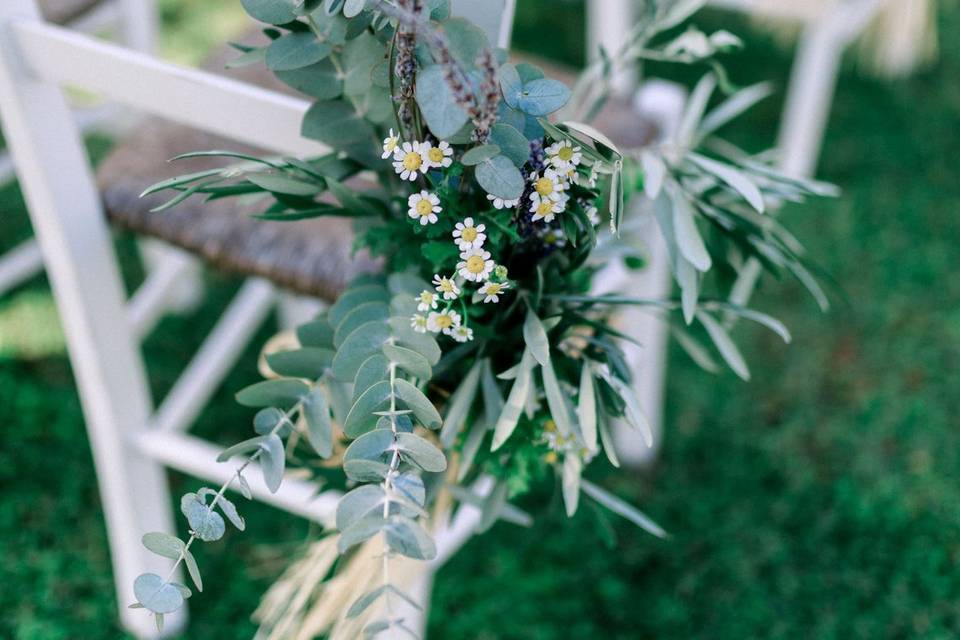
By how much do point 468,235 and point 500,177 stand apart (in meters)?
0.05

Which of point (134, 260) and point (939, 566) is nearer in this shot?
point (939, 566)

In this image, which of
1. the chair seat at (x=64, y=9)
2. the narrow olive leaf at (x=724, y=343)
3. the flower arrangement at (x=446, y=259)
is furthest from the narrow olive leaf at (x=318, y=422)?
the chair seat at (x=64, y=9)

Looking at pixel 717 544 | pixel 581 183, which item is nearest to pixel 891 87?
pixel 717 544

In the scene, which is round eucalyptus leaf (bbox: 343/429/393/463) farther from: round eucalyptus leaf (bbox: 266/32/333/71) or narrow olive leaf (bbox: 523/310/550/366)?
round eucalyptus leaf (bbox: 266/32/333/71)

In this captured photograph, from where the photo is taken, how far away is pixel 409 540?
506 millimetres

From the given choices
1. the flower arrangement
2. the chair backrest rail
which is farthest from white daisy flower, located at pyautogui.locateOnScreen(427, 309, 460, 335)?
the chair backrest rail

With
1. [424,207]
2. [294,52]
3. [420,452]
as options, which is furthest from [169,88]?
[420,452]

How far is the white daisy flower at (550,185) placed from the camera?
0.56 m

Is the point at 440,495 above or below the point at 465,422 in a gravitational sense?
below

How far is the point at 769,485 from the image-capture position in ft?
4.71

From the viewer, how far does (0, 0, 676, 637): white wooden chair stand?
29.3 inches

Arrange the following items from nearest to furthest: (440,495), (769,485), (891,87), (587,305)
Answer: (587,305)
(440,495)
(769,485)
(891,87)

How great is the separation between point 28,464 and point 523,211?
1.11 m

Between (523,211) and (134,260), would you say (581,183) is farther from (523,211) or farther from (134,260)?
(134,260)
